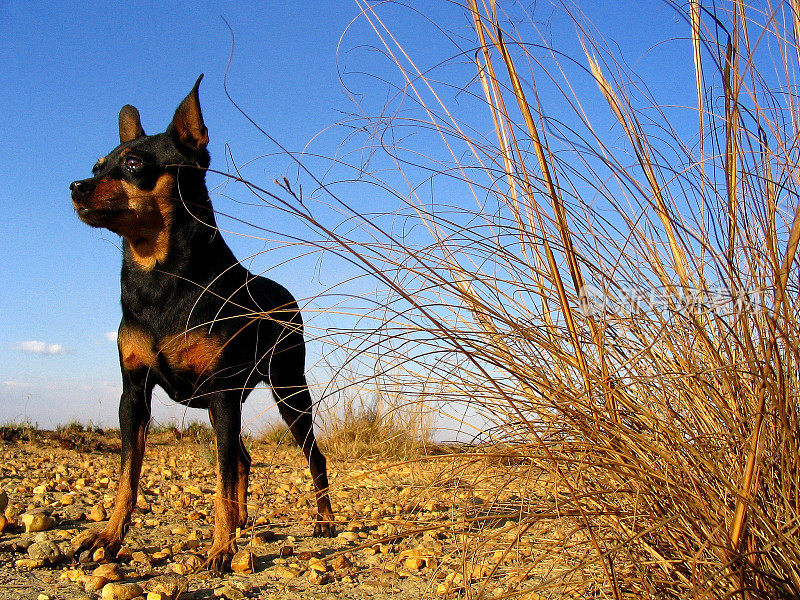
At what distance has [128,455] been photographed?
3.04m

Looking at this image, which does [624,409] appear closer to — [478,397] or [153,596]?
[478,397]

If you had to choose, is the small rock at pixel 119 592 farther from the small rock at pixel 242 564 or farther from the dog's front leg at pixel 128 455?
the dog's front leg at pixel 128 455

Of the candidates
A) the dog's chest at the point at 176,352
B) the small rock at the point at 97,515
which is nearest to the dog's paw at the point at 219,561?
the dog's chest at the point at 176,352

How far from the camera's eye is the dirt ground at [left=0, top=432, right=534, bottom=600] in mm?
1953

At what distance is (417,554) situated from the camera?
8.46ft

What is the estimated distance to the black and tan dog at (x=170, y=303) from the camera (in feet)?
9.78

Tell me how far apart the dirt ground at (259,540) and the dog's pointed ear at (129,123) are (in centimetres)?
237

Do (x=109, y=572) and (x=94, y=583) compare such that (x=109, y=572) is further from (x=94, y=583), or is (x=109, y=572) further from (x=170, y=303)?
(x=170, y=303)

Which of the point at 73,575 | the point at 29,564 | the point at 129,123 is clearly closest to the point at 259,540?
the point at 73,575

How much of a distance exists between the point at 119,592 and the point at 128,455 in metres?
0.94

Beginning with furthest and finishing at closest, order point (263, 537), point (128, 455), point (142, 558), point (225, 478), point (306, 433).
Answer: point (306, 433) → point (263, 537) → point (128, 455) → point (225, 478) → point (142, 558)

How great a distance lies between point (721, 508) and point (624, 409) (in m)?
0.35

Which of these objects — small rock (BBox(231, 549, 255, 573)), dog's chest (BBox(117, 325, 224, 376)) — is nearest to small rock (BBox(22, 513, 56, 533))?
dog's chest (BBox(117, 325, 224, 376))

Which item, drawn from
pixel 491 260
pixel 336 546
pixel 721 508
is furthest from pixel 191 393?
pixel 721 508
